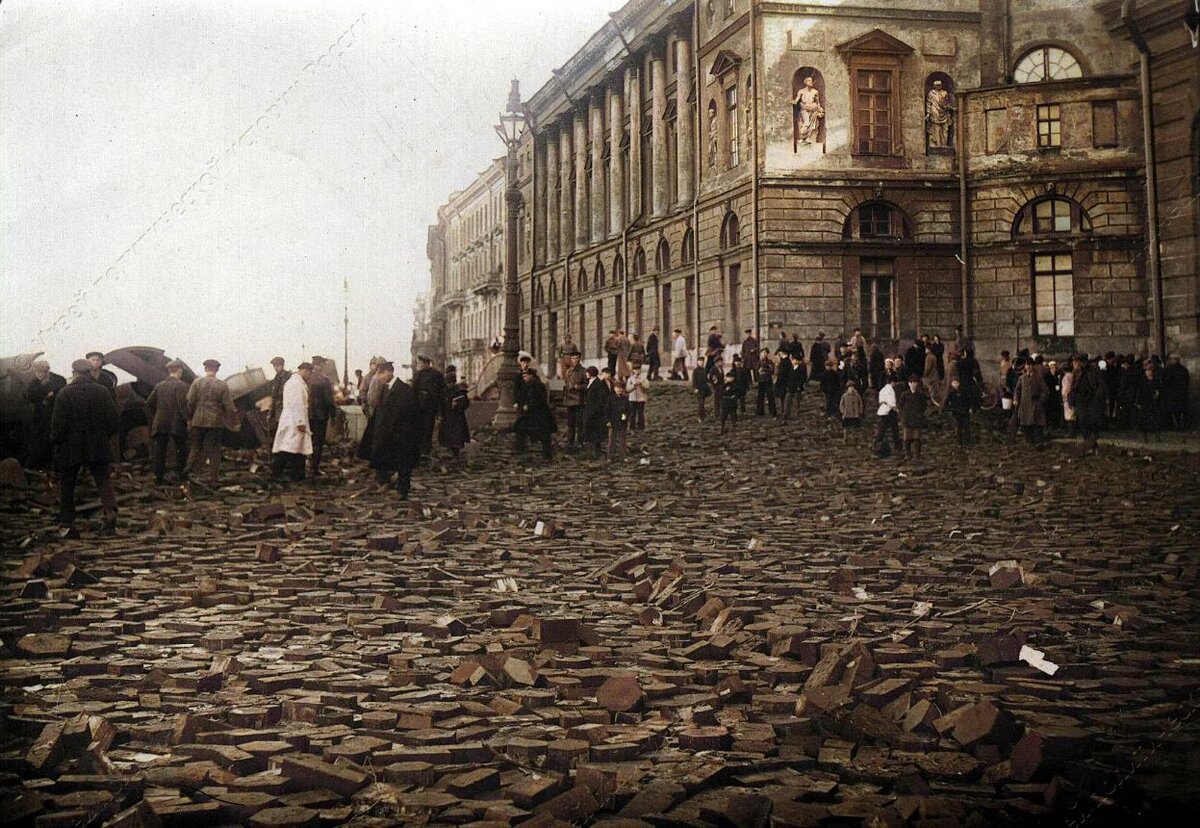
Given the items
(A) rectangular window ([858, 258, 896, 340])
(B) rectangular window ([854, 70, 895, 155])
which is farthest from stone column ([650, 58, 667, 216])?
(A) rectangular window ([858, 258, 896, 340])

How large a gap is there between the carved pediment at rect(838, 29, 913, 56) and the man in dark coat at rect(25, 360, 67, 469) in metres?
27.0

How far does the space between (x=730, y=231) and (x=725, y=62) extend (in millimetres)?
5765

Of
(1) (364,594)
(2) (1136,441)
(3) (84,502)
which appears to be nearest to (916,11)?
(2) (1136,441)

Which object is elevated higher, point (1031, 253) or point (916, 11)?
point (916, 11)

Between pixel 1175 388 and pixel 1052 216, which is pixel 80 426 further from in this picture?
pixel 1052 216

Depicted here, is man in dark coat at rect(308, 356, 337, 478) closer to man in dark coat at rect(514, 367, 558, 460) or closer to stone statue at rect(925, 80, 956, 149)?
man in dark coat at rect(514, 367, 558, 460)

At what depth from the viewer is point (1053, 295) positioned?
112 feet

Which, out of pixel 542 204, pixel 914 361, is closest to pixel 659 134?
pixel 542 204

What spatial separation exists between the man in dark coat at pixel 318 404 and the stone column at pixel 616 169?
32923 mm

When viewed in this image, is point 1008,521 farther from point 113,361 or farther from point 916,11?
point 916,11

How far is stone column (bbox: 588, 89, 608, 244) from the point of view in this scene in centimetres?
5203

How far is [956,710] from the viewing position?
4977 millimetres

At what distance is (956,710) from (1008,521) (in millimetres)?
7925

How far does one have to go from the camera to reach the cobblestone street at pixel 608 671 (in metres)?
4.07
